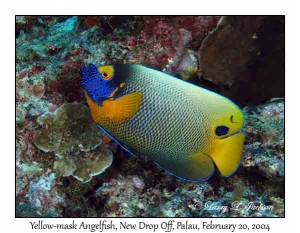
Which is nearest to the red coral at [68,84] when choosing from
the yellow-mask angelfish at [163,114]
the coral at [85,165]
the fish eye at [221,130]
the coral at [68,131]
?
the coral at [68,131]

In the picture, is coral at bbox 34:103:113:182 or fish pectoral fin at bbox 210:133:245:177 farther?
coral at bbox 34:103:113:182

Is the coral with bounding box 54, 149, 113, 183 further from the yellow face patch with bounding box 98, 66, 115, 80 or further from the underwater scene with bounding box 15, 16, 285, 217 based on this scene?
the yellow face patch with bounding box 98, 66, 115, 80

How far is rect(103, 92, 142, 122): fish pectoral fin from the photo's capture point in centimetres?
187

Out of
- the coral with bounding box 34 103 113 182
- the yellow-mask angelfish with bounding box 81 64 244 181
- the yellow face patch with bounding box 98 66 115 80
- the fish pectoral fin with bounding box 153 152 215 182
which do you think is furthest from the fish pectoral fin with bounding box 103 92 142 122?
the coral with bounding box 34 103 113 182

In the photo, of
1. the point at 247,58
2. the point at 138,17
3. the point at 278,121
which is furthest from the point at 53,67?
the point at 278,121

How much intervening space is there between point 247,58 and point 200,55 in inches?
18.4

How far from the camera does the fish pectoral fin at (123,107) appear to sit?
187 centimetres

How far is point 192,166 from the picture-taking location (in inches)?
78.5

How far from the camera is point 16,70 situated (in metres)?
2.61

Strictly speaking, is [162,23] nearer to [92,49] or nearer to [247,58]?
[92,49]

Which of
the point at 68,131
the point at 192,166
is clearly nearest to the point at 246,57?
Answer: the point at 192,166

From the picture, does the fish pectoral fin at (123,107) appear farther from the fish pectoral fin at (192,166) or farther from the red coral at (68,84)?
the red coral at (68,84)

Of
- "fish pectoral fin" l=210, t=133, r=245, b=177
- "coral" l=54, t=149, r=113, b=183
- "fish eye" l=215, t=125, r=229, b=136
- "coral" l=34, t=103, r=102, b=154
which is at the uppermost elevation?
"fish eye" l=215, t=125, r=229, b=136
